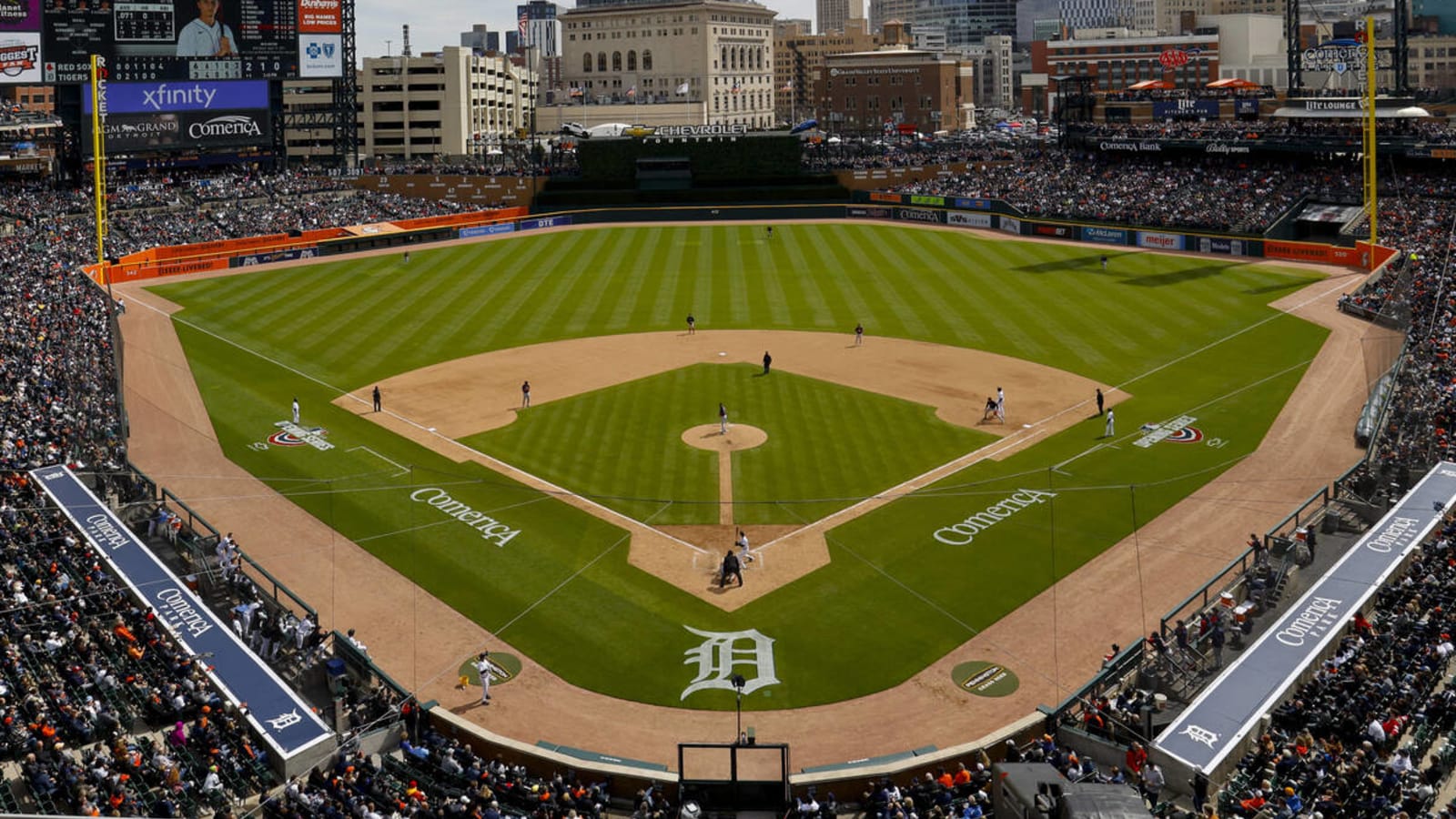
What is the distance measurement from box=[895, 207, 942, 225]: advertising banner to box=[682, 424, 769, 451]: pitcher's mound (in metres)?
57.6

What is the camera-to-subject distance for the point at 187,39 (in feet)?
290

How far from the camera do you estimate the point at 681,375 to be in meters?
48.4

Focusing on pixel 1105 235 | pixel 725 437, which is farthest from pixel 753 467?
pixel 1105 235

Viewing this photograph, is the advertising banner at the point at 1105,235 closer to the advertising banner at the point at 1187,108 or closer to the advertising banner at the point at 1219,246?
the advertising banner at the point at 1219,246

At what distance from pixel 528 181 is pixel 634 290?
131 feet

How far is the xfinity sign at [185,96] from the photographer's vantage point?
87188 mm

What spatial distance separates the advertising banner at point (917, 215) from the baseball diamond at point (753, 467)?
1066 inches

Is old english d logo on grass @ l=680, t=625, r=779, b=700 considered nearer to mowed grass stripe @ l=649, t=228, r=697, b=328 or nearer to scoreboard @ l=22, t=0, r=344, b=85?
mowed grass stripe @ l=649, t=228, r=697, b=328

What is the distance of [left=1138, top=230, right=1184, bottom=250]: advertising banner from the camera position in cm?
7825

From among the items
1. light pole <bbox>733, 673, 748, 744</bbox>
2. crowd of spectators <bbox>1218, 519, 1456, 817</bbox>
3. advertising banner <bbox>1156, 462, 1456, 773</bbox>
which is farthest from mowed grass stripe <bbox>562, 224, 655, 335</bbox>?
crowd of spectators <bbox>1218, 519, 1456, 817</bbox>

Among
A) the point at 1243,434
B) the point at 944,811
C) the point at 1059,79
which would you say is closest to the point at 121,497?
the point at 944,811

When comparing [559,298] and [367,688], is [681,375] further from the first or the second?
[367,688]

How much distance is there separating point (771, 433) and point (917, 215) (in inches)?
2342

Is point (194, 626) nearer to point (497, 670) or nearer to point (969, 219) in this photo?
point (497, 670)
